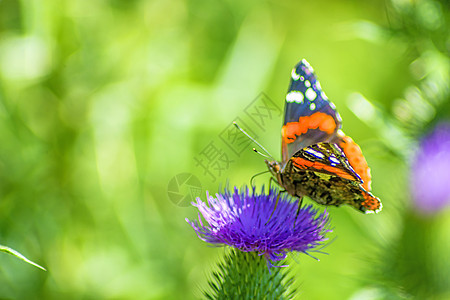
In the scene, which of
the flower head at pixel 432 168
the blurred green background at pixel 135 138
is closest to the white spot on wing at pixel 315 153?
the blurred green background at pixel 135 138

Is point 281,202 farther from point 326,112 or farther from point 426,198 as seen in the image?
point 426,198

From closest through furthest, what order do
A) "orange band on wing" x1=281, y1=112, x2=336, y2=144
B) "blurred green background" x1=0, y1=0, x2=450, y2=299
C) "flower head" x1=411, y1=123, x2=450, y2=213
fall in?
"orange band on wing" x1=281, y1=112, x2=336, y2=144, "blurred green background" x1=0, y1=0, x2=450, y2=299, "flower head" x1=411, y1=123, x2=450, y2=213

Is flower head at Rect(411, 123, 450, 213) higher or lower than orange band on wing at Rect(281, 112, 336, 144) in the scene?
higher

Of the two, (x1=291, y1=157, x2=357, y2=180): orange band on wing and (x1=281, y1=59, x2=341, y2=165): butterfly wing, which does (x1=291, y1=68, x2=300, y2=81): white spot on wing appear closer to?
(x1=281, y1=59, x2=341, y2=165): butterfly wing

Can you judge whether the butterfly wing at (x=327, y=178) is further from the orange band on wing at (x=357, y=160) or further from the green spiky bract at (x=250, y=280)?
the green spiky bract at (x=250, y=280)

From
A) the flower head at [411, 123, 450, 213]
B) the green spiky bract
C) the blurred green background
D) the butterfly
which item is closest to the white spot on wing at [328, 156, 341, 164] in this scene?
the butterfly

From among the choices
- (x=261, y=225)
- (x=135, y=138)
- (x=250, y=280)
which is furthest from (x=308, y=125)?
(x=135, y=138)

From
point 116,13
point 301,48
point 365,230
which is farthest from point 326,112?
point 301,48
